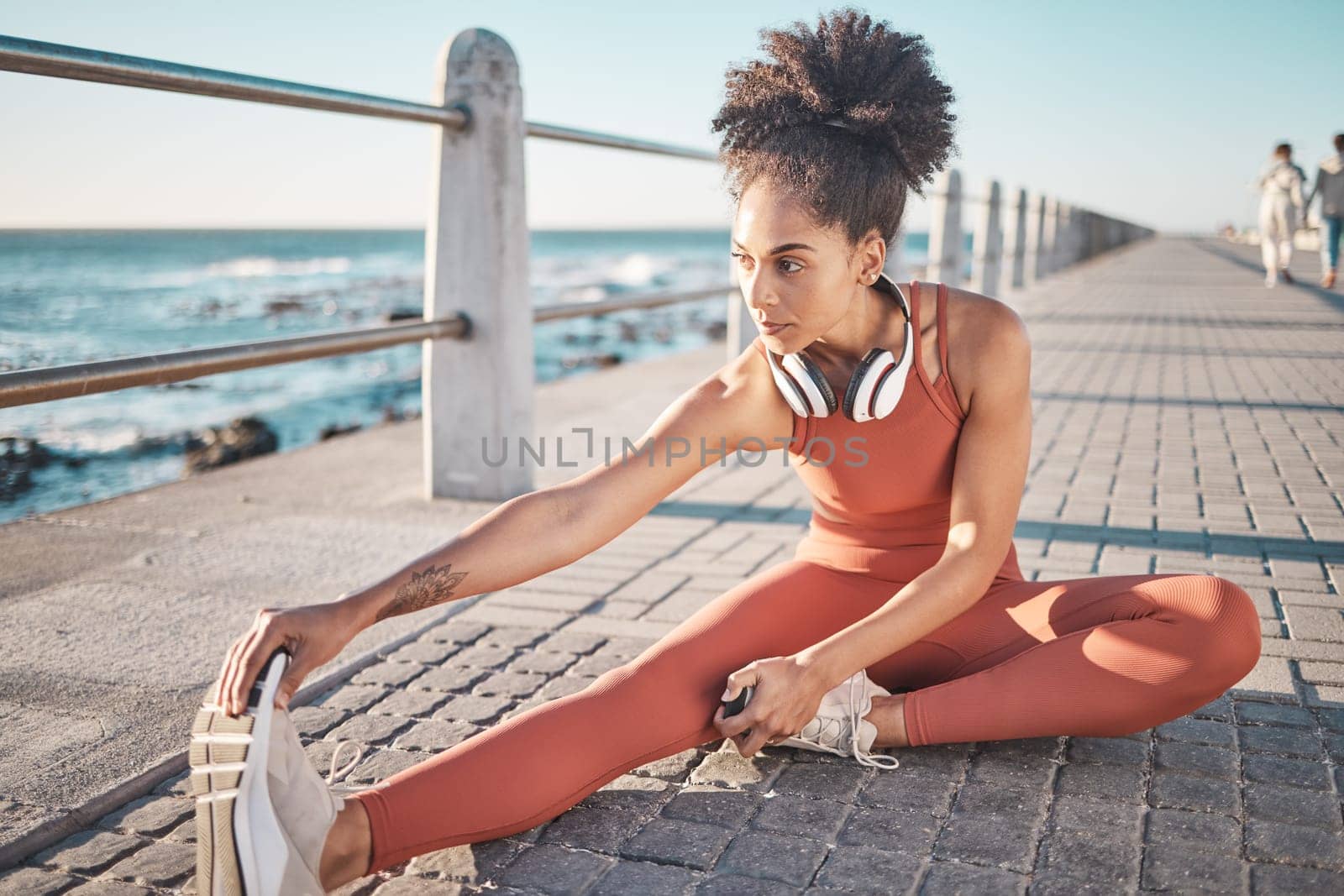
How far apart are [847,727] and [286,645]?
1.16 metres

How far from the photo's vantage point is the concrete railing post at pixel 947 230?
12188mm

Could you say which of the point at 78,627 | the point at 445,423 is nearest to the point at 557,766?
the point at 78,627

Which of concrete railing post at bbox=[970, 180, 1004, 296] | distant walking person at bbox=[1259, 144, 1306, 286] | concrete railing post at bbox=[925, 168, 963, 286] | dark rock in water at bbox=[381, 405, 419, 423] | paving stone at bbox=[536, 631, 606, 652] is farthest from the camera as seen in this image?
distant walking person at bbox=[1259, 144, 1306, 286]

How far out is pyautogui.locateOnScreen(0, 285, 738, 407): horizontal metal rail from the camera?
251 cm

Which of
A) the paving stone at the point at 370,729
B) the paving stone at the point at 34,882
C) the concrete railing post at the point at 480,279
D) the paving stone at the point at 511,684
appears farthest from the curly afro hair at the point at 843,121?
the concrete railing post at the point at 480,279

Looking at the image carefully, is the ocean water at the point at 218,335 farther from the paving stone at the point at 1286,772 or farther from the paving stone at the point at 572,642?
the paving stone at the point at 1286,772

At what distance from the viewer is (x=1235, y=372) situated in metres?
8.41

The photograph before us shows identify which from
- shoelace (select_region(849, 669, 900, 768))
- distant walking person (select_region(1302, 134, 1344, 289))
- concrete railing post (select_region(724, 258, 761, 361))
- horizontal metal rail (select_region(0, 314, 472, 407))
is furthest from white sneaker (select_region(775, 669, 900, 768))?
distant walking person (select_region(1302, 134, 1344, 289))

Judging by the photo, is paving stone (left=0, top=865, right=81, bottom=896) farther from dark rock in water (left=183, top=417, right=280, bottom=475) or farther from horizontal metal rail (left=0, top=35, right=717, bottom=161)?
dark rock in water (left=183, top=417, right=280, bottom=475)

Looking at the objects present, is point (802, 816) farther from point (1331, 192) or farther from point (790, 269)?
point (1331, 192)

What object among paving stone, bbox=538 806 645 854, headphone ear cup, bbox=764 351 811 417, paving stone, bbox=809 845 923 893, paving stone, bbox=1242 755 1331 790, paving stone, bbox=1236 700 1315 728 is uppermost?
headphone ear cup, bbox=764 351 811 417

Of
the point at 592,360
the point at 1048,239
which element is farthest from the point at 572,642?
the point at 1048,239

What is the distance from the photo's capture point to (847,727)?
2273 mm

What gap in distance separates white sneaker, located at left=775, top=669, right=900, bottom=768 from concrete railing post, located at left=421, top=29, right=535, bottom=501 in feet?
8.06
